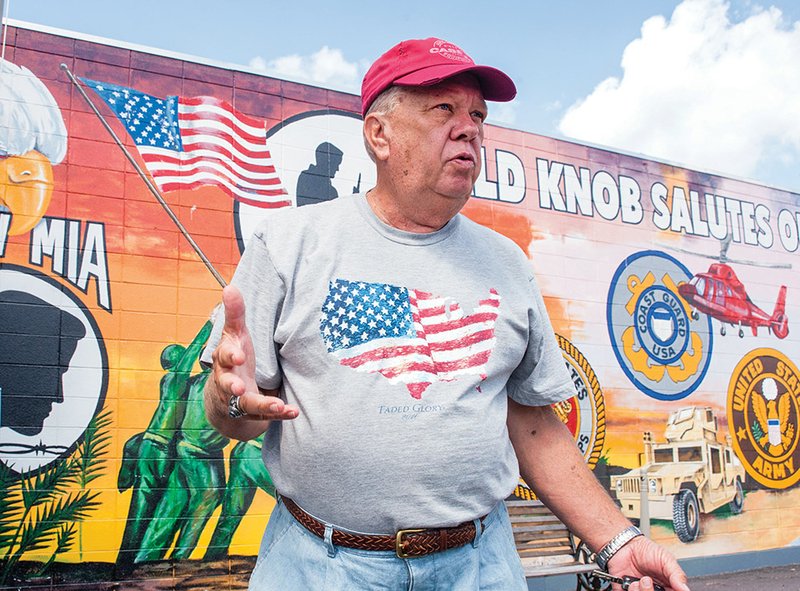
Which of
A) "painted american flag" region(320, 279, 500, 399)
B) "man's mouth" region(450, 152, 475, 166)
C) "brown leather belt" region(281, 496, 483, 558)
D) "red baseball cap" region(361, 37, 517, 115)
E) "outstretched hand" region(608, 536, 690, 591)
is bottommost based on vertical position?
"outstretched hand" region(608, 536, 690, 591)

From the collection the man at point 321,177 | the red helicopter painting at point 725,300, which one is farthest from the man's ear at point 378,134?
the red helicopter painting at point 725,300

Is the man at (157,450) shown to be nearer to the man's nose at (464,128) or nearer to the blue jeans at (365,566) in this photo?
the blue jeans at (365,566)

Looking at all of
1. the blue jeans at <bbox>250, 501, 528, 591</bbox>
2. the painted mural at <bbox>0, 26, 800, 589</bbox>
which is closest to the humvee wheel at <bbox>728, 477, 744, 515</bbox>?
the painted mural at <bbox>0, 26, 800, 589</bbox>

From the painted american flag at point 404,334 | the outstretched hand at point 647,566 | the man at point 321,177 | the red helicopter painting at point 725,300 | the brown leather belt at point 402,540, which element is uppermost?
the man at point 321,177

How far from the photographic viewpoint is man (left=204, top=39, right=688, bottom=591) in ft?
5.41

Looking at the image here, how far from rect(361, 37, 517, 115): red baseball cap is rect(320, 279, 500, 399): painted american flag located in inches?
21.3

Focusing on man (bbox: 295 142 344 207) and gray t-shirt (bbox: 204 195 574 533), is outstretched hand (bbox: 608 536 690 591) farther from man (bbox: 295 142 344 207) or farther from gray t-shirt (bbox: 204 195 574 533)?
man (bbox: 295 142 344 207)

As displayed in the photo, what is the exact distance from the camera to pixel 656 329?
777 cm

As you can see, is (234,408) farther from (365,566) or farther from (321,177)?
(321,177)

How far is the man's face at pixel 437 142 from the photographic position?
1.93 m

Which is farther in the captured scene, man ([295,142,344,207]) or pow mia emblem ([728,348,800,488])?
pow mia emblem ([728,348,800,488])

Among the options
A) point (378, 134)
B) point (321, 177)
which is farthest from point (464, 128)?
point (321, 177)

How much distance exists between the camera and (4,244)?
4.98m

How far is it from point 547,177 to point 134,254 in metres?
3.99
